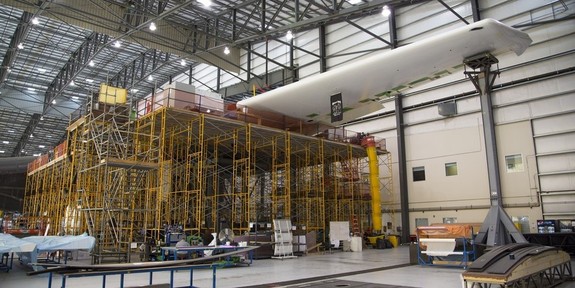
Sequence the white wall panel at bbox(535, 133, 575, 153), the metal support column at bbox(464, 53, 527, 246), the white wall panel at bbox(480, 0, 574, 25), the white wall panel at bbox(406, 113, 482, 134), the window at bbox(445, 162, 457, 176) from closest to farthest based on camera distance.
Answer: the metal support column at bbox(464, 53, 527, 246) → the white wall panel at bbox(535, 133, 575, 153) → the white wall panel at bbox(480, 0, 574, 25) → the white wall panel at bbox(406, 113, 482, 134) → the window at bbox(445, 162, 457, 176)

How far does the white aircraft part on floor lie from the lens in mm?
14789

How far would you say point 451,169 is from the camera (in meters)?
25.4

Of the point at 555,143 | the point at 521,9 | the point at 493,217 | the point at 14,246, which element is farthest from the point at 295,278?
the point at 521,9

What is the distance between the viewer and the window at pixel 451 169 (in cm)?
2518

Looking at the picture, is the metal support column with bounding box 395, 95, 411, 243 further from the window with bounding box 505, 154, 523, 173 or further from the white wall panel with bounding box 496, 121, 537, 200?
the window with bounding box 505, 154, 523, 173

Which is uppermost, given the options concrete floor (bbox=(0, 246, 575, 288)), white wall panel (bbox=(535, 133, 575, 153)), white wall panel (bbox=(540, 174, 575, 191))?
white wall panel (bbox=(535, 133, 575, 153))

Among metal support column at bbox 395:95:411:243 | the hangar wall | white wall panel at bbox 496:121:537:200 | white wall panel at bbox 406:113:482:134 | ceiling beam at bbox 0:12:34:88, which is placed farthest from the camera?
metal support column at bbox 395:95:411:243

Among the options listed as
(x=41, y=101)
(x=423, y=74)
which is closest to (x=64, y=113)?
(x=41, y=101)

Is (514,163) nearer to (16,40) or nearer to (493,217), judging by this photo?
(493,217)

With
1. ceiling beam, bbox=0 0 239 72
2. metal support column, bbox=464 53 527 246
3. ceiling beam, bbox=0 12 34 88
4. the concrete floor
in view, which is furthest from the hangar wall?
ceiling beam, bbox=0 12 34 88

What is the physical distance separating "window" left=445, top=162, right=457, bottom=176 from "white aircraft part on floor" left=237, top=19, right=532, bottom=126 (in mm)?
5997

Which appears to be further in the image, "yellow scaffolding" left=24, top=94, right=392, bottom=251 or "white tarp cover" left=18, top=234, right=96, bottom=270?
"yellow scaffolding" left=24, top=94, right=392, bottom=251

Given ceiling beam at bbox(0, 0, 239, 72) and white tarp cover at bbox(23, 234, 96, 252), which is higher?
ceiling beam at bbox(0, 0, 239, 72)

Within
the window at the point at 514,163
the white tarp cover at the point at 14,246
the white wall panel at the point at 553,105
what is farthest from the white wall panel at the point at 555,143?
the white tarp cover at the point at 14,246
